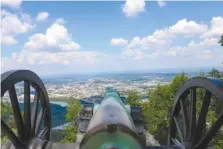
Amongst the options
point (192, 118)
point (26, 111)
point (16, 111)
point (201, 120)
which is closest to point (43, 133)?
point (26, 111)

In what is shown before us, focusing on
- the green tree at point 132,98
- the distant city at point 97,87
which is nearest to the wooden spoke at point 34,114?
the distant city at point 97,87

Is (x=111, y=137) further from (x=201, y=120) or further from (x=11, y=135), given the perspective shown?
(x=201, y=120)

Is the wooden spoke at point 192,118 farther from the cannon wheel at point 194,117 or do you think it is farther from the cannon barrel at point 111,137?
the cannon barrel at point 111,137

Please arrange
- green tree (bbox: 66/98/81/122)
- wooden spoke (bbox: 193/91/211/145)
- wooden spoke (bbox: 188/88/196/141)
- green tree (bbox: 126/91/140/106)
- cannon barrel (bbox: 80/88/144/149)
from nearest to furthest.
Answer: cannon barrel (bbox: 80/88/144/149)
wooden spoke (bbox: 193/91/211/145)
wooden spoke (bbox: 188/88/196/141)
green tree (bbox: 126/91/140/106)
green tree (bbox: 66/98/81/122)

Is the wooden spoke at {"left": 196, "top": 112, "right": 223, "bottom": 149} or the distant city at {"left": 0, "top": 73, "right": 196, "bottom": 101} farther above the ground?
the wooden spoke at {"left": 196, "top": 112, "right": 223, "bottom": 149}

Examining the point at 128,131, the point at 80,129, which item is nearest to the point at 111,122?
the point at 128,131

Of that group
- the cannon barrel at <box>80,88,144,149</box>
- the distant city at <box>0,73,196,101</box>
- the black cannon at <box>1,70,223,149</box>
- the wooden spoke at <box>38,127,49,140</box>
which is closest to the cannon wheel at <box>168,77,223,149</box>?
the black cannon at <box>1,70,223,149</box>

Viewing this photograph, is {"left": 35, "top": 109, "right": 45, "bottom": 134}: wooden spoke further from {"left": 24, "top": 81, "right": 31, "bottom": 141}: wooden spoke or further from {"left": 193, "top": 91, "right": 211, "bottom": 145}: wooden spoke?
{"left": 193, "top": 91, "right": 211, "bottom": 145}: wooden spoke

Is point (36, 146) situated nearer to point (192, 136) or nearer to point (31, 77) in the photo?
point (31, 77)
